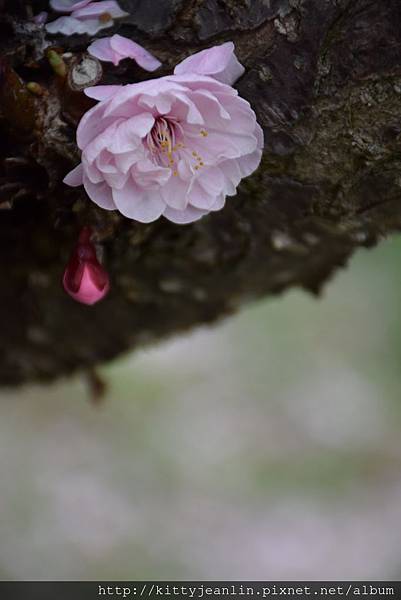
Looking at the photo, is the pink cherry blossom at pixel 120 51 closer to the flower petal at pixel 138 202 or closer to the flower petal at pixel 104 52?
the flower petal at pixel 104 52

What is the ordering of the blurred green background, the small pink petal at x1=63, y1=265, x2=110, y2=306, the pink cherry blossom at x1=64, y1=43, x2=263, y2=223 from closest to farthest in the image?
the pink cherry blossom at x1=64, y1=43, x2=263, y2=223 < the small pink petal at x1=63, y1=265, x2=110, y2=306 < the blurred green background

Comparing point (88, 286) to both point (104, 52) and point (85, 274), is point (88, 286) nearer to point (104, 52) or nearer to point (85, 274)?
point (85, 274)

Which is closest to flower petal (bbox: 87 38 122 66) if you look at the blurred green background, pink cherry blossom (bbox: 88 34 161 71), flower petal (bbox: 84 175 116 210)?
pink cherry blossom (bbox: 88 34 161 71)

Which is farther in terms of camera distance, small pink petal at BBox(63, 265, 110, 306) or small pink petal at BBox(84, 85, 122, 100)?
small pink petal at BBox(63, 265, 110, 306)

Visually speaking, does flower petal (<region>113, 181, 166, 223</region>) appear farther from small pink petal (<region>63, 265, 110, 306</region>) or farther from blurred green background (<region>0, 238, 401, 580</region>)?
blurred green background (<region>0, 238, 401, 580</region>)

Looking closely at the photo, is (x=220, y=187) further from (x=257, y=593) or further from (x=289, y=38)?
(x=257, y=593)

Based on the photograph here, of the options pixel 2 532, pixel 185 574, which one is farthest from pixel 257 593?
pixel 2 532

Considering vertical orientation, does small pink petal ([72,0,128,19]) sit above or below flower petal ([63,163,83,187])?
A: above
